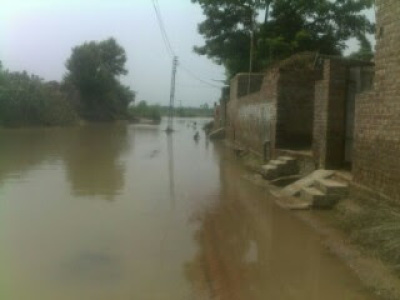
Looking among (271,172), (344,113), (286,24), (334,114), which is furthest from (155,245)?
(286,24)

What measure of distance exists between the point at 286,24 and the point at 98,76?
4117cm

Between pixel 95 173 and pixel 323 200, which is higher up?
pixel 323 200

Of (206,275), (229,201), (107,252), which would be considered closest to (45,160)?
(229,201)

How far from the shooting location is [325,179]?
10.6 meters

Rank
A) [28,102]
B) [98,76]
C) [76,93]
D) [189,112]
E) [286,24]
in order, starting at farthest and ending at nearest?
[189,112] < [98,76] < [76,93] < [28,102] < [286,24]

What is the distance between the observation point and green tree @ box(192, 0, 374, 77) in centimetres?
2709

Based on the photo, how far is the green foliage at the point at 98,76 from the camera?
64375mm

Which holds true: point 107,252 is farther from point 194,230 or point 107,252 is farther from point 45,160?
point 45,160

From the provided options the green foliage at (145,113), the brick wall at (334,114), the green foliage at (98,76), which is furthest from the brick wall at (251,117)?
the green foliage at (145,113)

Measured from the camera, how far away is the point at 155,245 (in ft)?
23.6

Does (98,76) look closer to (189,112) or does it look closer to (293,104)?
(293,104)

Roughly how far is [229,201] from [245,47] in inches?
A: 806

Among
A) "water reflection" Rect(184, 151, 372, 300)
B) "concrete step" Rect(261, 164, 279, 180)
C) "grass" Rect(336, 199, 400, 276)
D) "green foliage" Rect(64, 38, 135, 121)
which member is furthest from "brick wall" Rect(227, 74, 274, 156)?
"green foliage" Rect(64, 38, 135, 121)

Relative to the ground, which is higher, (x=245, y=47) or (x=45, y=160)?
(x=245, y=47)
